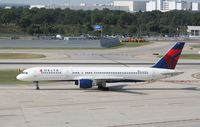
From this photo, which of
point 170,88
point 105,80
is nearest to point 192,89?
point 170,88

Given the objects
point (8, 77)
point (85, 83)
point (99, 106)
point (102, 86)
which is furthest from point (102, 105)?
point (8, 77)

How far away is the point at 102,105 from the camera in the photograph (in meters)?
50.4

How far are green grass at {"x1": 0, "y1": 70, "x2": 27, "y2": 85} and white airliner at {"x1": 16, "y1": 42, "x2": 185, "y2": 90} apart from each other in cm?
682

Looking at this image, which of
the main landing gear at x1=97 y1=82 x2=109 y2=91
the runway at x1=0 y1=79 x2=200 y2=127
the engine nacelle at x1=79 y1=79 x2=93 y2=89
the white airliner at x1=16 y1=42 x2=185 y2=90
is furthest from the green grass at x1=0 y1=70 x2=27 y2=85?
the main landing gear at x1=97 y1=82 x2=109 y2=91

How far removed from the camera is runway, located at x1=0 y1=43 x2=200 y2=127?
1650 inches

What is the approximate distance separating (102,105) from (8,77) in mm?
26810

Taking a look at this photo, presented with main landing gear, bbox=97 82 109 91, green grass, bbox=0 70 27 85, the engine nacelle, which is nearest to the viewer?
the engine nacelle

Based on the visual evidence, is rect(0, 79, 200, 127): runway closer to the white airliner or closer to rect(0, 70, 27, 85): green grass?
the white airliner

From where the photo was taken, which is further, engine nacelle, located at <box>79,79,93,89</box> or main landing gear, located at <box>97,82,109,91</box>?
main landing gear, located at <box>97,82,109,91</box>

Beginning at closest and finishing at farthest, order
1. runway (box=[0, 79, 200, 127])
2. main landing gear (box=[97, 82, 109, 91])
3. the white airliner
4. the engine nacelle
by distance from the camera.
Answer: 1. runway (box=[0, 79, 200, 127])
2. the engine nacelle
3. the white airliner
4. main landing gear (box=[97, 82, 109, 91])

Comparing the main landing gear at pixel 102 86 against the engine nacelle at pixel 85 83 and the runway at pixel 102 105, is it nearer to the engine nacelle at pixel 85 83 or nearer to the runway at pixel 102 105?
the runway at pixel 102 105

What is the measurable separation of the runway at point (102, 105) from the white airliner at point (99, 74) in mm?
1207

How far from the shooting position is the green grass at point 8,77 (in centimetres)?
6874

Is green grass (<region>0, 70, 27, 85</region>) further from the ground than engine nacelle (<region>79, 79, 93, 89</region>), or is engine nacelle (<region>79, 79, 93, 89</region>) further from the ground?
engine nacelle (<region>79, 79, 93, 89</region>)
